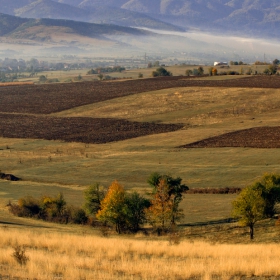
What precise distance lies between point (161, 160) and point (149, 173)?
643 cm

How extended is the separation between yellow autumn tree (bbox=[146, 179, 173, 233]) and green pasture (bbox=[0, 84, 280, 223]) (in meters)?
1.93

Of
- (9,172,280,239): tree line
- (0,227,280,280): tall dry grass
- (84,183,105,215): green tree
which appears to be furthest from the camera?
(84,183,105,215): green tree

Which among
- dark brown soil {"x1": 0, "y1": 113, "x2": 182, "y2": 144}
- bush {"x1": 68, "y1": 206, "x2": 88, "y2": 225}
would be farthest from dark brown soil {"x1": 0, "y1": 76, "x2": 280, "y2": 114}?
bush {"x1": 68, "y1": 206, "x2": 88, "y2": 225}

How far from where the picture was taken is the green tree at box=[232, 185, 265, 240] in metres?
32.7

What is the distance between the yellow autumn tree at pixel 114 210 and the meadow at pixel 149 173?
164 centimetres

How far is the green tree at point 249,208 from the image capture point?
32.7 meters

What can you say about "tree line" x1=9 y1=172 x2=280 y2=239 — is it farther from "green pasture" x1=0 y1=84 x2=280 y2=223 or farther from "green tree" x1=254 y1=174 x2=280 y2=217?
"green pasture" x1=0 y1=84 x2=280 y2=223

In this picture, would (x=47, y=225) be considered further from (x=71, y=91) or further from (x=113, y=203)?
(x=71, y=91)

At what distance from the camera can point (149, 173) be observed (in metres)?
52.2

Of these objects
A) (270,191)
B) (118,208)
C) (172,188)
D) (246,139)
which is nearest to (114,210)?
(118,208)

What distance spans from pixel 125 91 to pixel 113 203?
8470 centimetres

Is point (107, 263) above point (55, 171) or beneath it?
above

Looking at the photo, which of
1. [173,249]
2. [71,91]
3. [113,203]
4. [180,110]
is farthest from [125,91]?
[173,249]

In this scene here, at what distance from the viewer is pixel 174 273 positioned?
51.2 feet
